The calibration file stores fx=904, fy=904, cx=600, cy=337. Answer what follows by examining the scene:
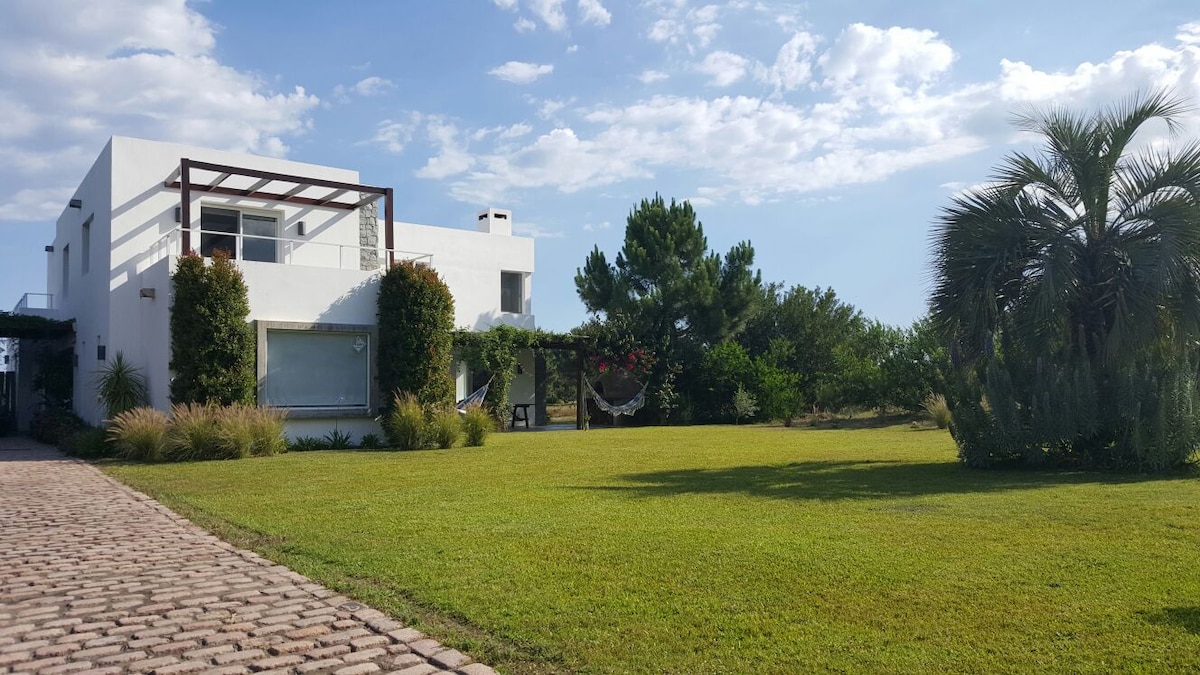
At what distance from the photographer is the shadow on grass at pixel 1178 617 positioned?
4.13 metres

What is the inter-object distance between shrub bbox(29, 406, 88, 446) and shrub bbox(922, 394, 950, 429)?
17.8m

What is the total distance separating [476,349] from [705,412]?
361 inches

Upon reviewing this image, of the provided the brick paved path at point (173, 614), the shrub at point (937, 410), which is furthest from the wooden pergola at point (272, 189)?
the shrub at point (937, 410)

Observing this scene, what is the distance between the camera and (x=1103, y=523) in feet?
22.8

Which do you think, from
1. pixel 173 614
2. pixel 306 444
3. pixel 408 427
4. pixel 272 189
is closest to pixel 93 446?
pixel 306 444

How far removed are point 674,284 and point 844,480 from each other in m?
17.8

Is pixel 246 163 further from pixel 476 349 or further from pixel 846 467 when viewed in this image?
pixel 846 467

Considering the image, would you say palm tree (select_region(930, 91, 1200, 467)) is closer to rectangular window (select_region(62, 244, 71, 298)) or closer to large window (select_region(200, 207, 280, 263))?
large window (select_region(200, 207, 280, 263))

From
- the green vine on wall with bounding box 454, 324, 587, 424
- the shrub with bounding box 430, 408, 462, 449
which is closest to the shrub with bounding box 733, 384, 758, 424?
the green vine on wall with bounding box 454, 324, 587, 424

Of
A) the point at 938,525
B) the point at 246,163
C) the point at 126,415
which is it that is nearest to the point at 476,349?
the point at 246,163

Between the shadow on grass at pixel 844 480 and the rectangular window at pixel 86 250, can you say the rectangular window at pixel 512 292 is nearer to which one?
the rectangular window at pixel 86 250

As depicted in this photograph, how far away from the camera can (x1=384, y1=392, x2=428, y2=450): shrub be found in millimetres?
15477

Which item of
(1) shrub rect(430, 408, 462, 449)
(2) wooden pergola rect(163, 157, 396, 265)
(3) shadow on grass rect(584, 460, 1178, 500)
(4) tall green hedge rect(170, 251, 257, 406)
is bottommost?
(3) shadow on grass rect(584, 460, 1178, 500)

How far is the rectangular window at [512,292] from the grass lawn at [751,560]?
1410cm
